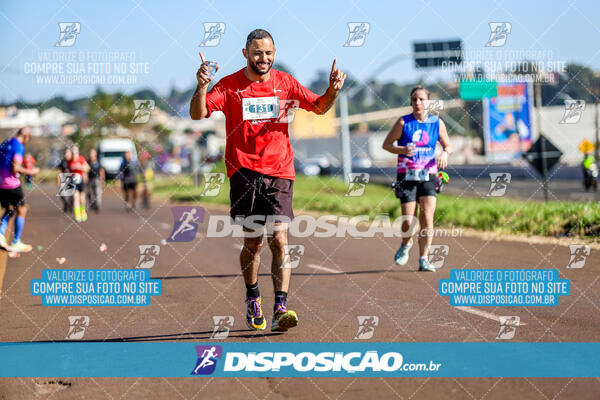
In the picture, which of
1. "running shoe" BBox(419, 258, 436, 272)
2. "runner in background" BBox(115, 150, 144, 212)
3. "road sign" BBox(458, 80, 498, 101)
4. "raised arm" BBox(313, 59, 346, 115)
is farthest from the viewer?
"runner in background" BBox(115, 150, 144, 212)

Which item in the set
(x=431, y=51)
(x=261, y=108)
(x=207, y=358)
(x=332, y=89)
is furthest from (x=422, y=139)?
(x=431, y=51)

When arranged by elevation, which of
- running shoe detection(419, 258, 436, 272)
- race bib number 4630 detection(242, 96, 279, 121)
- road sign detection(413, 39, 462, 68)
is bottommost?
running shoe detection(419, 258, 436, 272)

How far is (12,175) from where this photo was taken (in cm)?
1237

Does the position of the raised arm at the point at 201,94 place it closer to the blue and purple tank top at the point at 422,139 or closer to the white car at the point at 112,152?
the blue and purple tank top at the point at 422,139

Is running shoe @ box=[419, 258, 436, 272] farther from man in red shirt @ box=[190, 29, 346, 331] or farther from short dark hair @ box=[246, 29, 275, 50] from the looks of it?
short dark hair @ box=[246, 29, 275, 50]

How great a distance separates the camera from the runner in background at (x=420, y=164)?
934 centimetres

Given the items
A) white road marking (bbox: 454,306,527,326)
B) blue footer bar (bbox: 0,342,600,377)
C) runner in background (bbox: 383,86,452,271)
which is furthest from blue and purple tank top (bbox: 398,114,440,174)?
blue footer bar (bbox: 0,342,600,377)

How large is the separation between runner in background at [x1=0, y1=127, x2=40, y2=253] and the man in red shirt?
696 centimetres

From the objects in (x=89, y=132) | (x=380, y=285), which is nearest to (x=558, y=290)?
(x=380, y=285)

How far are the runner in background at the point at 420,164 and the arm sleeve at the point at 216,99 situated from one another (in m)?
3.48

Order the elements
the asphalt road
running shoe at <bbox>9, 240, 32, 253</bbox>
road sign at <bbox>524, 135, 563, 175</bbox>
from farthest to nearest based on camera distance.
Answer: road sign at <bbox>524, 135, 563, 175</bbox> < running shoe at <bbox>9, 240, 32, 253</bbox> < the asphalt road

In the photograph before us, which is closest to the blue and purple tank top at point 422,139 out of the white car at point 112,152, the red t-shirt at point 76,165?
the red t-shirt at point 76,165

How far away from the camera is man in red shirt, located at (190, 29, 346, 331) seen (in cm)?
605

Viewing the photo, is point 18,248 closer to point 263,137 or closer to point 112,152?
point 263,137
